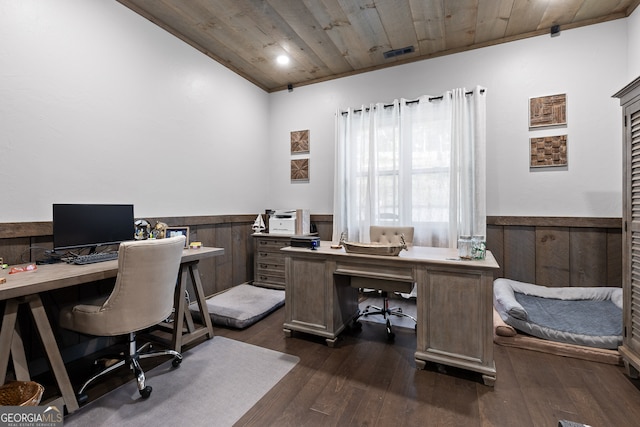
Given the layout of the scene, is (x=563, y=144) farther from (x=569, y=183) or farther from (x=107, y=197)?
(x=107, y=197)

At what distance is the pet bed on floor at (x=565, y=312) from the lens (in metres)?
2.22

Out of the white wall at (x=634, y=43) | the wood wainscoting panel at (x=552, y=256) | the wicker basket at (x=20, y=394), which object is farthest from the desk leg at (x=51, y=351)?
the white wall at (x=634, y=43)

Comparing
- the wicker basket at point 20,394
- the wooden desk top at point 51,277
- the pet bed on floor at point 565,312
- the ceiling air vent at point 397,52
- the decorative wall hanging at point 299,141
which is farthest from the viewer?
the decorative wall hanging at point 299,141

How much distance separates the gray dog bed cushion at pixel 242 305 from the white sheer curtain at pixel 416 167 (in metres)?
1.24

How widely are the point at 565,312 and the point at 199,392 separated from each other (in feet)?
10.1

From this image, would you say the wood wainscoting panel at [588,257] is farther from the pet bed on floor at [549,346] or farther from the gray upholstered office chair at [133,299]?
the gray upholstered office chair at [133,299]

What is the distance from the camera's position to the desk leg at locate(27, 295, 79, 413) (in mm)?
1600

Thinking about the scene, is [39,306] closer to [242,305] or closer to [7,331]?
[7,331]

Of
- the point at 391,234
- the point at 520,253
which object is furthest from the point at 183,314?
the point at 520,253

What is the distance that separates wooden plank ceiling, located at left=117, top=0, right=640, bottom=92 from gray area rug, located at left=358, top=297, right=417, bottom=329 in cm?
307

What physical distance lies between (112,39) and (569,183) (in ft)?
15.4

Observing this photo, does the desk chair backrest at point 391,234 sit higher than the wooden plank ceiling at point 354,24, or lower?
lower

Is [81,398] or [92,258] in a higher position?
[92,258]

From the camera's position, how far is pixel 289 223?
3.97 metres
